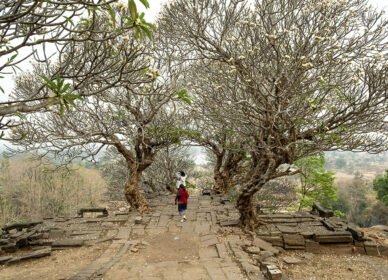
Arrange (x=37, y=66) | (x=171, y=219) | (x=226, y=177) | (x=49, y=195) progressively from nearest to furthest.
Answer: (x=37, y=66) < (x=171, y=219) < (x=226, y=177) < (x=49, y=195)

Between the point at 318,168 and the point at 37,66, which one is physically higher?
the point at 37,66

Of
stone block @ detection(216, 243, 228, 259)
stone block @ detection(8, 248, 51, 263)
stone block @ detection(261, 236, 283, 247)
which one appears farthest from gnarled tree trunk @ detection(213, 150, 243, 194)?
stone block @ detection(8, 248, 51, 263)

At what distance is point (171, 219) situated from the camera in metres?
8.79

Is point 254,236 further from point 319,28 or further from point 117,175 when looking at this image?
point 117,175

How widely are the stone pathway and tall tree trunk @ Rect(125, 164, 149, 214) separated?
43cm

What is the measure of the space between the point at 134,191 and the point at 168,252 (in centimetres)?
363

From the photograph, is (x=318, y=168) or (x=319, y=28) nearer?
(x=319, y=28)

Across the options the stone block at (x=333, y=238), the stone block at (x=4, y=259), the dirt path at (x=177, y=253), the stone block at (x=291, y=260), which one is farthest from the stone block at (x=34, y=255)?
the stone block at (x=333, y=238)

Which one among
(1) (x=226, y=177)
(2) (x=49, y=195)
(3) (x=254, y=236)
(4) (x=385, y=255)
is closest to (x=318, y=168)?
(1) (x=226, y=177)

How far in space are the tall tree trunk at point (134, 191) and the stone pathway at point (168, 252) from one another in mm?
431

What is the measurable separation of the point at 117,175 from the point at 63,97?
15688 millimetres

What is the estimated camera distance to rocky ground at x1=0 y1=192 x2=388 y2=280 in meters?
4.95

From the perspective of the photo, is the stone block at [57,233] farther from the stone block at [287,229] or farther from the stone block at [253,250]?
the stone block at [287,229]

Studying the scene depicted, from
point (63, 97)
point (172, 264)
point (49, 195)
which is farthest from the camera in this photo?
point (49, 195)
